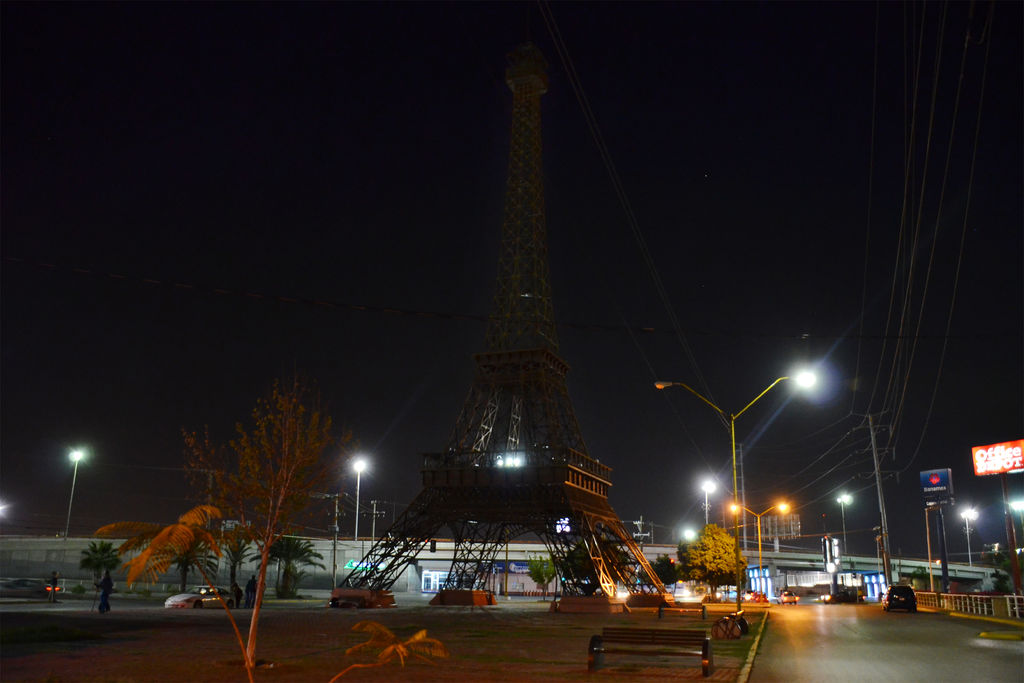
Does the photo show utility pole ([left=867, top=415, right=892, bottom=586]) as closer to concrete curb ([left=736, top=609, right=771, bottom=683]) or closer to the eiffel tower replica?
the eiffel tower replica

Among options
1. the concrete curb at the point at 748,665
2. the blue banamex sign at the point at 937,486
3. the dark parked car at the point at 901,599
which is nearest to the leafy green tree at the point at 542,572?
the blue banamex sign at the point at 937,486

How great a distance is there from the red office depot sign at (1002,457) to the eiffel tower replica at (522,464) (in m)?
21.3

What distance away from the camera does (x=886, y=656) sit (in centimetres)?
1834

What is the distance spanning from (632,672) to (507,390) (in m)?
52.5

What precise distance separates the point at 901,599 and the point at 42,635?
4627 cm

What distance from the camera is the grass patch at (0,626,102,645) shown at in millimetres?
19078

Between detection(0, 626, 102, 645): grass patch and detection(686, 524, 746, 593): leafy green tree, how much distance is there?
59.4 metres

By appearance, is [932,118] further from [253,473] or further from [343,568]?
[343,568]

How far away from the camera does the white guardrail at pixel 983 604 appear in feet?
117

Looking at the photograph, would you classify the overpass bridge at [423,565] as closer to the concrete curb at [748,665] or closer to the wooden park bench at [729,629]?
the wooden park bench at [729,629]

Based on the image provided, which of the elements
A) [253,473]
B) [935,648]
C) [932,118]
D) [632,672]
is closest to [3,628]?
[253,473]

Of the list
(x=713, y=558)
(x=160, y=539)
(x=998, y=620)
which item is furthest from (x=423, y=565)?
(x=160, y=539)

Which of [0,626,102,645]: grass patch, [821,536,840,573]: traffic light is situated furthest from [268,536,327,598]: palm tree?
[821,536,840,573]: traffic light

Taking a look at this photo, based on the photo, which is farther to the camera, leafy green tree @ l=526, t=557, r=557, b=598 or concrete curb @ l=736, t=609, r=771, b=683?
leafy green tree @ l=526, t=557, r=557, b=598
